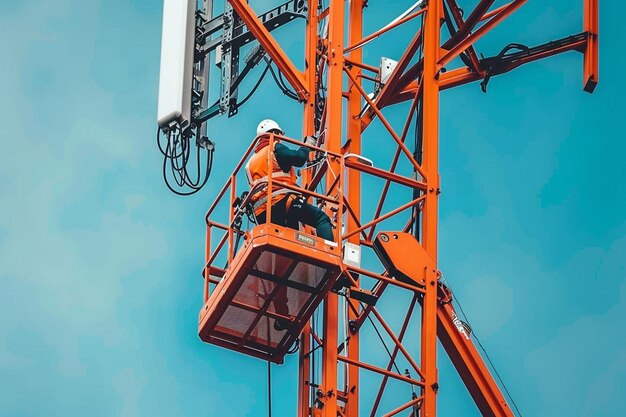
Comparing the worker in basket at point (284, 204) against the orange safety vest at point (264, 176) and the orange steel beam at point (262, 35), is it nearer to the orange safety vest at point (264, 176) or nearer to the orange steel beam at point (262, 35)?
the orange safety vest at point (264, 176)

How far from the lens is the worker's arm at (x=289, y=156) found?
24.2 m

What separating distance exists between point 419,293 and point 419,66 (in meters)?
4.05

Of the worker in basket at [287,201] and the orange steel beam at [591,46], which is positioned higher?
the orange steel beam at [591,46]

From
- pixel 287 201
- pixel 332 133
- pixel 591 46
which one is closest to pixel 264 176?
pixel 287 201

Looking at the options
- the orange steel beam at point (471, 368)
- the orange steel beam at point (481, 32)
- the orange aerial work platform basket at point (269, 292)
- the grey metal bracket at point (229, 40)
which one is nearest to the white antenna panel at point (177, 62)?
the grey metal bracket at point (229, 40)

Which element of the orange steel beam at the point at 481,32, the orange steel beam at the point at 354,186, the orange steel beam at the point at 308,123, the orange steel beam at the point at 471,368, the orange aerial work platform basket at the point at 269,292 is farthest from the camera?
the orange steel beam at the point at 481,32

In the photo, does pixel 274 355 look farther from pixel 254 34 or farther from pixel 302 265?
pixel 254 34

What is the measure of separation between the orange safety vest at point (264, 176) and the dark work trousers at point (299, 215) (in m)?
0.10

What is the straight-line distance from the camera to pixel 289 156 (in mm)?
24219

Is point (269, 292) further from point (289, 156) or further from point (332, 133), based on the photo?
point (332, 133)

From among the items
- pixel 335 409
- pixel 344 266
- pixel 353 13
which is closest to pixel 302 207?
pixel 344 266

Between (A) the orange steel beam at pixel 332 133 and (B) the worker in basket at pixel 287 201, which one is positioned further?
(A) the orange steel beam at pixel 332 133

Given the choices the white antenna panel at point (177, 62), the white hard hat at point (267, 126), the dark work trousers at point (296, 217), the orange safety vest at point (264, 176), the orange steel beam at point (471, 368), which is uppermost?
the white antenna panel at point (177, 62)

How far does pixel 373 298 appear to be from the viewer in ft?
80.8
